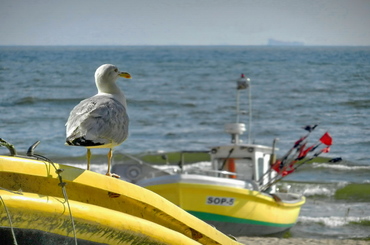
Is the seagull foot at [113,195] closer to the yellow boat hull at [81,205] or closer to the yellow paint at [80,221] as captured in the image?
the yellow boat hull at [81,205]

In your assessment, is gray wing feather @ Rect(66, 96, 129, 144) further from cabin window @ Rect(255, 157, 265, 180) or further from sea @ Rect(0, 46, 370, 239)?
cabin window @ Rect(255, 157, 265, 180)

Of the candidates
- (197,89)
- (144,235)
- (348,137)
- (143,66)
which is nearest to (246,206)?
(348,137)

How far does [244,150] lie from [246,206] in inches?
44.1

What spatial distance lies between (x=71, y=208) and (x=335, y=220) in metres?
8.56

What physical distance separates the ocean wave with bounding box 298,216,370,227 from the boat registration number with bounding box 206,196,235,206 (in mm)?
2147

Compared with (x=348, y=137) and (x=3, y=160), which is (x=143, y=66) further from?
(x=3, y=160)

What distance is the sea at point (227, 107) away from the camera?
1304 centimetres

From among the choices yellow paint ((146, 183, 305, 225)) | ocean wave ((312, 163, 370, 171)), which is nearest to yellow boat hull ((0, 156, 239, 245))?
yellow paint ((146, 183, 305, 225))

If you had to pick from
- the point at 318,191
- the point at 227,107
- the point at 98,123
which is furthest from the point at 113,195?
the point at 227,107

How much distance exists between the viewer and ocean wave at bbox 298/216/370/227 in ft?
37.4


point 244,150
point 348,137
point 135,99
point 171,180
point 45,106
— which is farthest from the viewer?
point 135,99

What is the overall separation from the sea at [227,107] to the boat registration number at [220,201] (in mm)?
1485

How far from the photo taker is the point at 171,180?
9898mm

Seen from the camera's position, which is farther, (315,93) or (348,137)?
(315,93)
